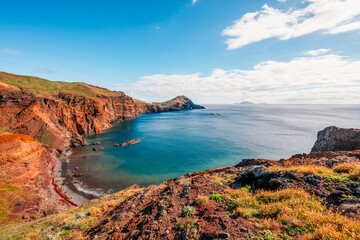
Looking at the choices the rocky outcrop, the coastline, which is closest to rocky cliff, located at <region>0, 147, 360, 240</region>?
the coastline

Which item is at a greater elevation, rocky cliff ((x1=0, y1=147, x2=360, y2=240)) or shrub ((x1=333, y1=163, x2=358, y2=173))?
shrub ((x1=333, y1=163, x2=358, y2=173))

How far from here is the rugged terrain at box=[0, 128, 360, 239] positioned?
4757 millimetres

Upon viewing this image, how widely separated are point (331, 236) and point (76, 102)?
87587 millimetres

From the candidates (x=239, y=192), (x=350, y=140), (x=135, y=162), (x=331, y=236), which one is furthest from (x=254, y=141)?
(x=331, y=236)

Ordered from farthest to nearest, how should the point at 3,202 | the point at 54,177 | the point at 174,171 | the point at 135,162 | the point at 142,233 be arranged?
the point at 135,162 → the point at 174,171 → the point at 54,177 → the point at 3,202 → the point at 142,233

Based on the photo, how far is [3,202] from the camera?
1742 cm

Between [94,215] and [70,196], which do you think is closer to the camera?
[94,215]

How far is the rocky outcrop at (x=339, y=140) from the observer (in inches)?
692

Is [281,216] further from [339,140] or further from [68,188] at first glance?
[68,188]

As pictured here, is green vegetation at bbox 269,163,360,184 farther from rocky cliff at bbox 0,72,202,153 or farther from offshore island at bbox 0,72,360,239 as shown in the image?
rocky cliff at bbox 0,72,202,153

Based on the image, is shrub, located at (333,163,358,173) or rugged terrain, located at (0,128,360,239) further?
shrub, located at (333,163,358,173)

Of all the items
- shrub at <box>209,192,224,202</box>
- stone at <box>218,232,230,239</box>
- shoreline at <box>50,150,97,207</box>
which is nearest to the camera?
stone at <box>218,232,230,239</box>

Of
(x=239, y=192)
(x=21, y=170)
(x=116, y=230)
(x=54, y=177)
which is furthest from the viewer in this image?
(x=54, y=177)

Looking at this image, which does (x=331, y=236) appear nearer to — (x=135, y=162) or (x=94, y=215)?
(x=94, y=215)
